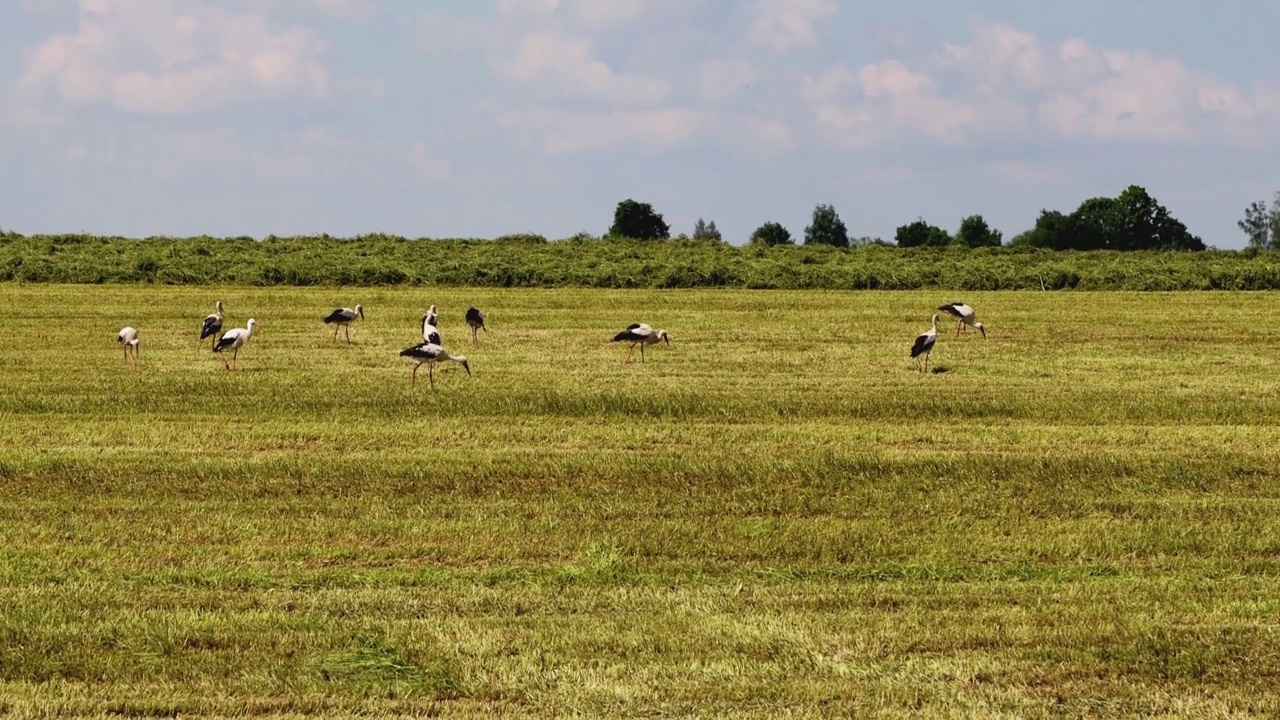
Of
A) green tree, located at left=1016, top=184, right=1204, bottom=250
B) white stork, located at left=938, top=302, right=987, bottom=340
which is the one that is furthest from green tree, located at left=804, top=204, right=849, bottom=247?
white stork, located at left=938, top=302, right=987, bottom=340

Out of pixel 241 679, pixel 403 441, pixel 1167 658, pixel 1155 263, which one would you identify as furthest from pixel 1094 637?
pixel 1155 263

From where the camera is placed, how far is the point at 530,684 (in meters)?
6.93

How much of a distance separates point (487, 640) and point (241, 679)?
1274 mm

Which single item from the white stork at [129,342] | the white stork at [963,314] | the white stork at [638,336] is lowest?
the white stork at [129,342]

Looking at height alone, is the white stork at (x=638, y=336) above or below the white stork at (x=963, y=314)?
below

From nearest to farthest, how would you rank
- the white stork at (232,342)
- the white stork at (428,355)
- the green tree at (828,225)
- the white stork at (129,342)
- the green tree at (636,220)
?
1. the white stork at (428,355)
2. the white stork at (232,342)
3. the white stork at (129,342)
4. the green tree at (636,220)
5. the green tree at (828,225)

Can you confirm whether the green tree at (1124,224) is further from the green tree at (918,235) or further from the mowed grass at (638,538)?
the mowed grass at (638,538)

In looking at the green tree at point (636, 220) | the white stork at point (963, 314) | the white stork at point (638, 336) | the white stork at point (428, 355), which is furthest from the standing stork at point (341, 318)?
the green tree at point (636, 220)

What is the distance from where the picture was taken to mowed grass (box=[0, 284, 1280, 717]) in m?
7.02

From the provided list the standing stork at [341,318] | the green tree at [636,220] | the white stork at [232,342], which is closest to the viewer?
the white stork at [232,342]

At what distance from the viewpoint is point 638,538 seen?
33.6ft

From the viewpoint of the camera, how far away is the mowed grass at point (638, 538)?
7016mm

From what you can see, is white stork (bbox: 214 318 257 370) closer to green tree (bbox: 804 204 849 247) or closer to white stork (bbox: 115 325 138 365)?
white stork (bbox: 115 325 138 365)

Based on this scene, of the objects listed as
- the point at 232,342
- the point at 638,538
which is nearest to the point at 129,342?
the point at 232,342
